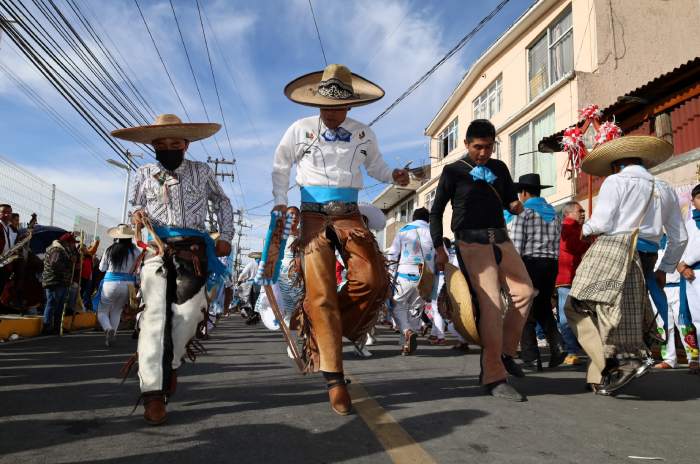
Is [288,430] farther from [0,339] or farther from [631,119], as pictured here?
[631,119]

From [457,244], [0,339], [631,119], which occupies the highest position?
[631,119]

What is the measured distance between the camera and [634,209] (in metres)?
4.19

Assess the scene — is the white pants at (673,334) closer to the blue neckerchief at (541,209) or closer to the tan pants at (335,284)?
the blue neckerchief at (541,209)

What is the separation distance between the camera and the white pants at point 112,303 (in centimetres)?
838

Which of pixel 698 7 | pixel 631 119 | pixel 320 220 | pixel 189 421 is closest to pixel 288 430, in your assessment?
pixel 189 421

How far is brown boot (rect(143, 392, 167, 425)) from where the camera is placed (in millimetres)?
3055

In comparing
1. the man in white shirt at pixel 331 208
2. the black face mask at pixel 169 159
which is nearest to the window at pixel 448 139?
the man in white shirt at pixel 331 208

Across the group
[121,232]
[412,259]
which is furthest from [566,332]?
[121,232]

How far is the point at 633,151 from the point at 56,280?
9.53 meters

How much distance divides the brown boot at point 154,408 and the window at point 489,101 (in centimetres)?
2112

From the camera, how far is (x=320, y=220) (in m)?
3.94

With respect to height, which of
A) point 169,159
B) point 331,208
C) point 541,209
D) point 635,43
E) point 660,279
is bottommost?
point 660,279

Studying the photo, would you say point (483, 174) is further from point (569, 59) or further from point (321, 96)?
point (569, 59)

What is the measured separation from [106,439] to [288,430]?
91 cm
